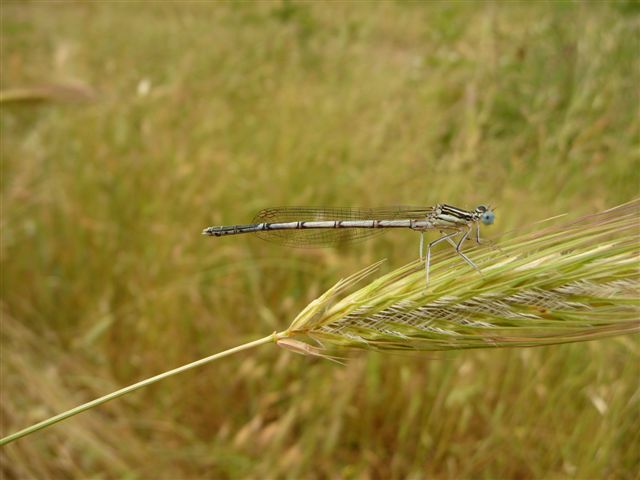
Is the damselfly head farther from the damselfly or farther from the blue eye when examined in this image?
the damselfly

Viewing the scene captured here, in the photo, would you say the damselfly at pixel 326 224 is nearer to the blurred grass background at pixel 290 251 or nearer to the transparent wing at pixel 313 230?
the transparent wing at pixel 313 230

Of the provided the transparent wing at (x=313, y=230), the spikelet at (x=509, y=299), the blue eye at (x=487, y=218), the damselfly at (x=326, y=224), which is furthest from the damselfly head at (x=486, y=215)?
the spikelet at (x=509, y=299)

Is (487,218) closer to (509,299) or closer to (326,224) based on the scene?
(326,224)

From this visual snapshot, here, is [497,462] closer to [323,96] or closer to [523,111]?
[523,111]

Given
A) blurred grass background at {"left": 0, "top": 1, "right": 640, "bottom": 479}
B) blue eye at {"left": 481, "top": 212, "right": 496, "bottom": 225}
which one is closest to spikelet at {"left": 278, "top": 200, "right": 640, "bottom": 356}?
blue eye at {"left": 481, "top": 212, "right": 496, "bottom": 225}

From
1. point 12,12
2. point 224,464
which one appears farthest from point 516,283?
point 12,12
